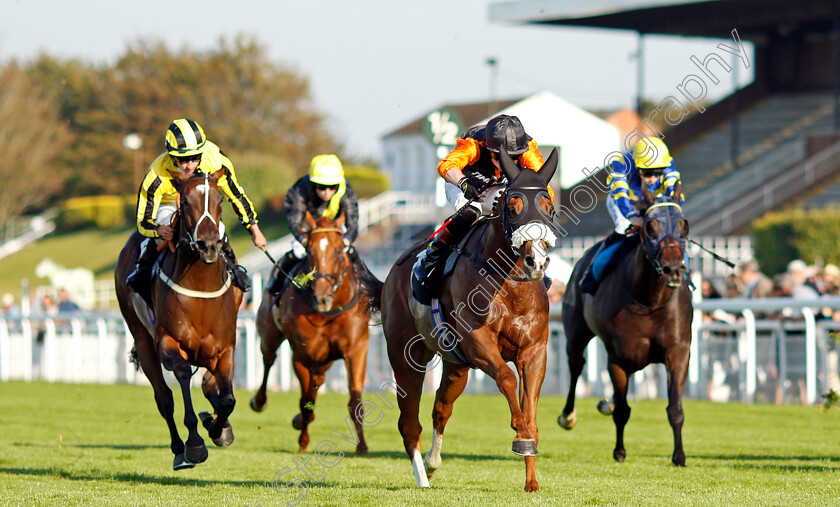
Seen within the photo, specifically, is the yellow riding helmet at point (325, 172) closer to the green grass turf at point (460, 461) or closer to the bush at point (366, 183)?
the green grass turf at point (460, 461)

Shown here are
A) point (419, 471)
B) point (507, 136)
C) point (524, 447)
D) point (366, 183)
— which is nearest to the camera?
point (524, 447)

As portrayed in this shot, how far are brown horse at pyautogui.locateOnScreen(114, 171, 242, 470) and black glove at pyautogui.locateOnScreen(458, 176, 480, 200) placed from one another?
1.47m

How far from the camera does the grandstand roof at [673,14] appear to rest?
2472 cm

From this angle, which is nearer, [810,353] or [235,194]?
[235,194]

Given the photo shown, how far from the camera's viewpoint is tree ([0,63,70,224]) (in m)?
50.9

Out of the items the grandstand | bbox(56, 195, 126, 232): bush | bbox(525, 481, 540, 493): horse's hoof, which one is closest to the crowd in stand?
bbox(525, 481, 540, 493): horse's hoof

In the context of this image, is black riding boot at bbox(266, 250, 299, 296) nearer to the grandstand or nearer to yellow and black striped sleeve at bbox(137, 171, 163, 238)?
yellow and black striped sleeve at bbox(137, 171, 163, 238)

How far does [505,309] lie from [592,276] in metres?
2.71

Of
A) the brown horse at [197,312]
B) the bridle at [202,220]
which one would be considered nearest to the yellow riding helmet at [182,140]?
the brown horse at [197,312]

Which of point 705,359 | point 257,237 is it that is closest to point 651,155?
point 257,237

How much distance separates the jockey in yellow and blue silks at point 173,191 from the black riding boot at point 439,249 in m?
1.34

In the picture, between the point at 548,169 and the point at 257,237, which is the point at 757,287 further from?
the point at 548,169

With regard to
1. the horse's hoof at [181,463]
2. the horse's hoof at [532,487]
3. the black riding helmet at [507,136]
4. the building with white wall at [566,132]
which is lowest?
the horse's hoof at [181,463]

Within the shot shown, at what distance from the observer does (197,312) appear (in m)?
7.18
